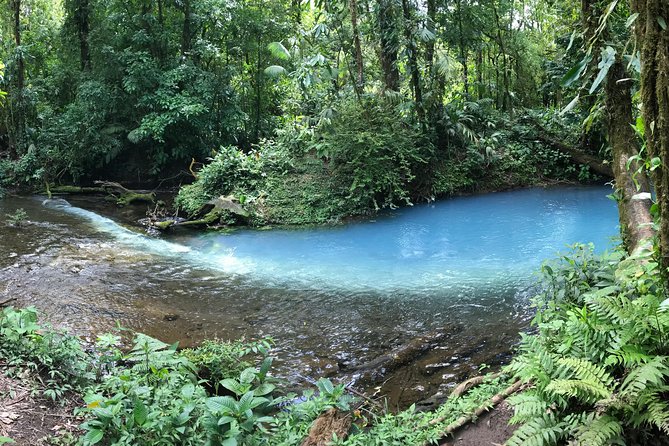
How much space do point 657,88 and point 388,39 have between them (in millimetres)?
11354

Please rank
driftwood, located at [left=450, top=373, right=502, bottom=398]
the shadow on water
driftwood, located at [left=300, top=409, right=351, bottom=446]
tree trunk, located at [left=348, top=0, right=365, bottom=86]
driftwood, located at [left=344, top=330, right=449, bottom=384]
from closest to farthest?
driftwood, located at [left=300, top=409, right=351, bottom=446], driftwood, located at [left=450, top=373, right=502, bottom=398], driftwood, located at [left=344, top=330, right=449, bottom=384], the shadow on water, tree trunk, located at [left=348, top=0, right=365, bottom=86]

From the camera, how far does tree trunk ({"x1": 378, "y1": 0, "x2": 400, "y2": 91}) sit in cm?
1273

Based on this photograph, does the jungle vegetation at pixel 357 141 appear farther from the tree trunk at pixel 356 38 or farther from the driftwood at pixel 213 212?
the driftwood at pixel 213 212

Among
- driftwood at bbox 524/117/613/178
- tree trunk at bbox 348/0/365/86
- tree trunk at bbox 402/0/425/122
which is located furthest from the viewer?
driftwood at bbox 524/117/613/178

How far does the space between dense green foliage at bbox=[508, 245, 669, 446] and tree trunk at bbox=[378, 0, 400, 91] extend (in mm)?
11068

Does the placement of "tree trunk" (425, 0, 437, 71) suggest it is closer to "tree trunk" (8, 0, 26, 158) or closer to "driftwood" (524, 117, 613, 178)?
"driftwood" (524, 117, 613, 178)

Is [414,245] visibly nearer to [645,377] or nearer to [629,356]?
[629,356]

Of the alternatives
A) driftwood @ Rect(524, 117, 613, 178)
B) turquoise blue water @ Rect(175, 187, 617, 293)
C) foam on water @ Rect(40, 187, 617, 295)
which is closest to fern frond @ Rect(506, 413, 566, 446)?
foam on water @ Rect(40, 187, 617, 295)

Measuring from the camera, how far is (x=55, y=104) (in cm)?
1780

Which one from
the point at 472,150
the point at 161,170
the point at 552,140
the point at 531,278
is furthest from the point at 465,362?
the point at 161,170

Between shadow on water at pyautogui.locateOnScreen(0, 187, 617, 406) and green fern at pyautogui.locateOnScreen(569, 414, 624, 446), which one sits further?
shadow on water at pyautogui.locateOnScreen(0, 187, 617, 406)

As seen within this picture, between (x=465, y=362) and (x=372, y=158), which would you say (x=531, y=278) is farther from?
(x=372, y=158)

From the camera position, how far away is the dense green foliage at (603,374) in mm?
2131

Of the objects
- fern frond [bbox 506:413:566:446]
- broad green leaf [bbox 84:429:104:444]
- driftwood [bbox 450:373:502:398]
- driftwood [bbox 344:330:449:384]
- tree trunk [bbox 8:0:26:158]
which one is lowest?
driftwood [bbox 344:330:449:384]
